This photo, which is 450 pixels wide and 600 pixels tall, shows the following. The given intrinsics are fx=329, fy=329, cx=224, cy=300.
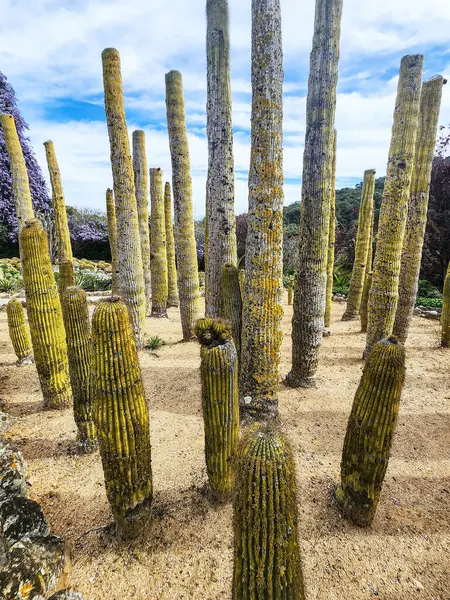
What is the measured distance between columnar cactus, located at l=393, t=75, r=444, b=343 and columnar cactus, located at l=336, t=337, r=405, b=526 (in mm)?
4814

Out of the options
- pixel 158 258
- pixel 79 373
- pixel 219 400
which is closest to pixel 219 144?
pixel 79 373

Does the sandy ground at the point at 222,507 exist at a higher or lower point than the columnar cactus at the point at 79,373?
lower

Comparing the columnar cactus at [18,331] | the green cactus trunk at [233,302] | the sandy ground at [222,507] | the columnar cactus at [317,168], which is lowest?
the sandy ground at [222,507]

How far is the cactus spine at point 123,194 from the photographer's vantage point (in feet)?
20.0

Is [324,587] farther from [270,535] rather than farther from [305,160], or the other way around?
[305,160]

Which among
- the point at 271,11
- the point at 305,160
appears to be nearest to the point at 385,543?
the point at 305,160

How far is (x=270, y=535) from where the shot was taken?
5.48ft

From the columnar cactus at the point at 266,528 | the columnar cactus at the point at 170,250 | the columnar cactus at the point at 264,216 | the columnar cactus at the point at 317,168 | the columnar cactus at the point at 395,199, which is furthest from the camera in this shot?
the columnar cactus at the point at 170,250

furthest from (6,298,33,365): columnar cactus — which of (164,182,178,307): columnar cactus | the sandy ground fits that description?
(164,182,178,307): columnar cactus

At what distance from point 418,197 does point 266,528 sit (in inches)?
283

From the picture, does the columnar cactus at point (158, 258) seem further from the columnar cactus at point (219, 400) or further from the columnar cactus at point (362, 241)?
the columnar cactus at point (219, 400)

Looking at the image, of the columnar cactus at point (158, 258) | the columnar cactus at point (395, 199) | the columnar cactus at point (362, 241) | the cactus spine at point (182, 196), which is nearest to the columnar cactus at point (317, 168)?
the columnar cactus at point (395, 199)

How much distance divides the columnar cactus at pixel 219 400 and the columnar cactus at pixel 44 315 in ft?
9.10

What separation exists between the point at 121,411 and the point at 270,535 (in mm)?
1470
